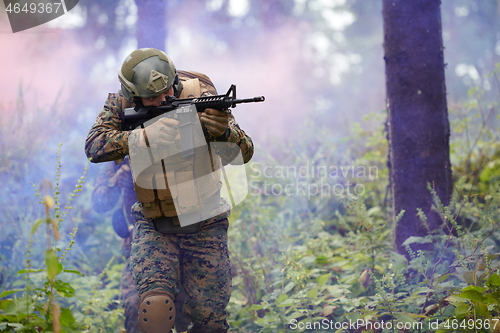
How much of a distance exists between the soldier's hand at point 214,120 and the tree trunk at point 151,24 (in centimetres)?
211

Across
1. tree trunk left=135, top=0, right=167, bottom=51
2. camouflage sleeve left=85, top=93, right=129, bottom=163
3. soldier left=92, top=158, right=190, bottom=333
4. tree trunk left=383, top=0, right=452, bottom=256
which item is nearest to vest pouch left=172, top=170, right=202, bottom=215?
camouflage sleeve left=85, top=93, right=129, bottom=163

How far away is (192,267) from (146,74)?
43.5 inches

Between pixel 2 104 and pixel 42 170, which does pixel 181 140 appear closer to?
pixel 42 170

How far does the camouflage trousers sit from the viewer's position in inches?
96.3

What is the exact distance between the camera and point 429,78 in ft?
11.8

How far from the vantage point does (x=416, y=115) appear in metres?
3.59

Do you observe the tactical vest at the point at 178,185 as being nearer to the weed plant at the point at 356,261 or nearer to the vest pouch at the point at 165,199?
the vest pouch at the point at 165,199

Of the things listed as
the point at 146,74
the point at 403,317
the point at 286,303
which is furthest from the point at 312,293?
the point at 146,74

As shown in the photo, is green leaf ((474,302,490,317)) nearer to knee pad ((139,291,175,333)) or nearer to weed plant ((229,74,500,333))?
weed plant ((229,74,500,333))

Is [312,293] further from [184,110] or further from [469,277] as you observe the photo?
[184,110]

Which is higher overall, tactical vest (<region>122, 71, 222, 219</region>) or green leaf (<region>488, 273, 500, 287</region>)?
tactical vest (<region>122, 71, 222, 219</region>)

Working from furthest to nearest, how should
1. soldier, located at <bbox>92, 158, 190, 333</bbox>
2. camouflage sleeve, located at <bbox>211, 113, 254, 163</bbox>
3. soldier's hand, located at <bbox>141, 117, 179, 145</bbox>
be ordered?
1. soldier, located at <bbox>92, 158, 190, 333</bbox>
2. camouflage sleeve, located at <bbox>211, 113, 254, 163</bbox>
3. soldier's hand, located at <bbox>141, 117, 179, 145</bbox>

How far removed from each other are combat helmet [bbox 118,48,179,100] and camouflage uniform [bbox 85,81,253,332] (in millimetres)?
230

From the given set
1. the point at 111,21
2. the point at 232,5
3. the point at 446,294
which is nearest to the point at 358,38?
the point at 232,5
